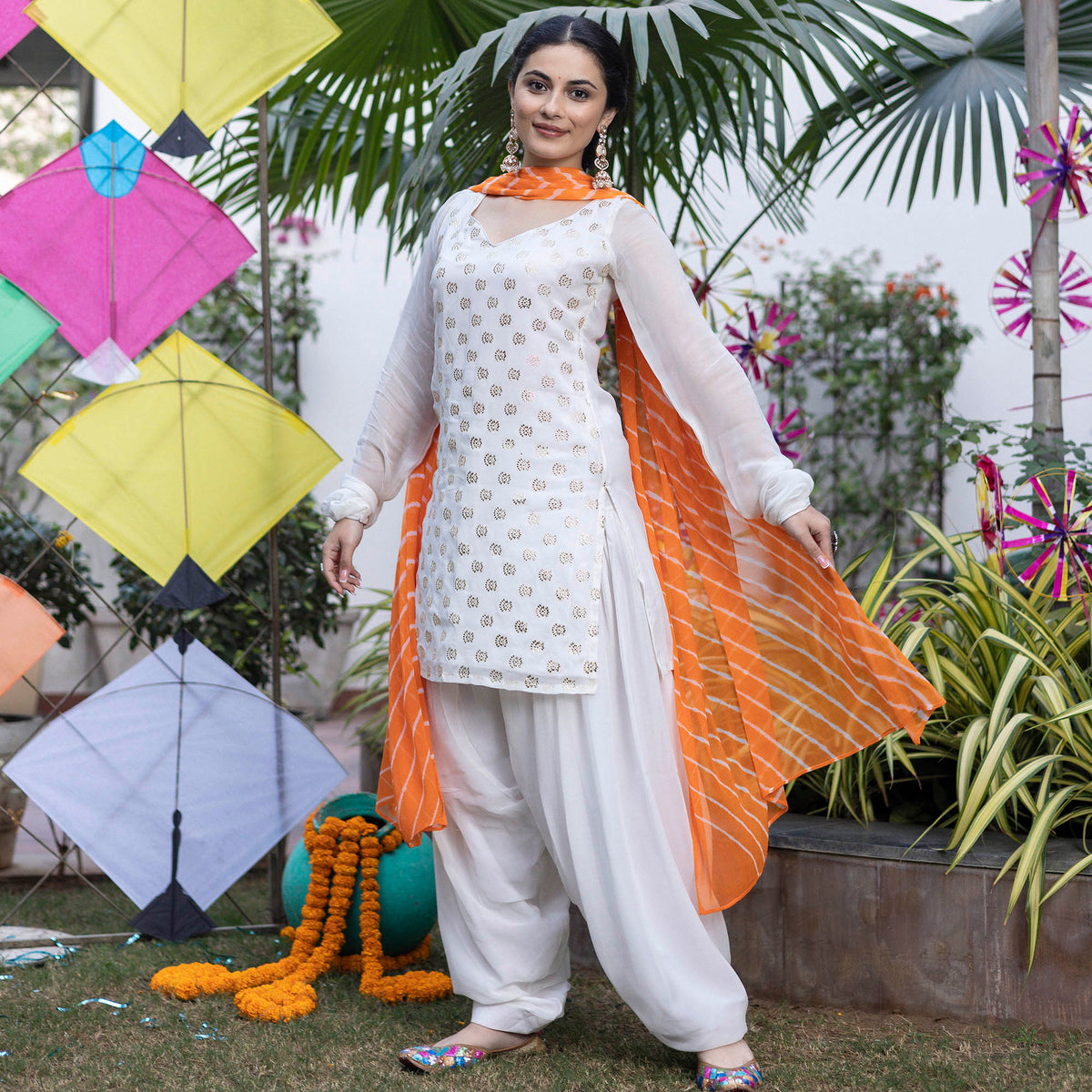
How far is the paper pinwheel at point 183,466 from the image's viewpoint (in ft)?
7.34

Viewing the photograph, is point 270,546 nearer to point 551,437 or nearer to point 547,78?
point 551,437

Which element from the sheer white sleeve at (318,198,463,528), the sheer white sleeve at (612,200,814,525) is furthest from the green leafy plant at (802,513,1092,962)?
the sheer white sleeve at (318,198,463,528)

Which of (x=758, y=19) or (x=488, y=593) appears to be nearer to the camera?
(x=488, y=593)

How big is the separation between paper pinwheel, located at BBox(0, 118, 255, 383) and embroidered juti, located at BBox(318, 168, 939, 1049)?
75cm

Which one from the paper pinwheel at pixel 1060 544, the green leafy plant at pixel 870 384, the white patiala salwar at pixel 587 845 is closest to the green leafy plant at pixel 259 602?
the white patiala salwar at pixel 587 845

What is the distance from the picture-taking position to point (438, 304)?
174 cm

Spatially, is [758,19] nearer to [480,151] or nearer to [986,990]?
[480,151]

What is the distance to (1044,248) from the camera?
8.59ft

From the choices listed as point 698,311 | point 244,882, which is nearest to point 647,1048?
point 698,311

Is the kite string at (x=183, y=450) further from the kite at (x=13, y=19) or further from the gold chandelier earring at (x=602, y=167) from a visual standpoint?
the gold chandelier earring at (x=602, y=167)

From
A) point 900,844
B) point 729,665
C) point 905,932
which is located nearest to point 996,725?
point 900,844

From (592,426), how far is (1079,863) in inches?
37.9

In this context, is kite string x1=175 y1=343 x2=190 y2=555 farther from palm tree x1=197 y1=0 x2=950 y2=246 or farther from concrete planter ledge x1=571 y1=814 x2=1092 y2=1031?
concrete planter ledge x1=571 y1=814 x2=1092 y2=1031

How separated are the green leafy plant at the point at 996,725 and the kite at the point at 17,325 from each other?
160 cm
